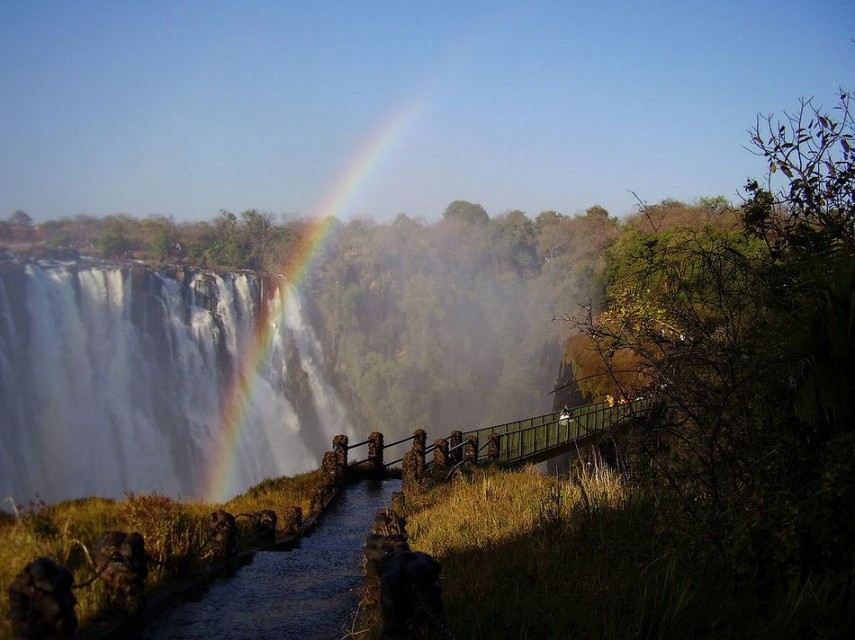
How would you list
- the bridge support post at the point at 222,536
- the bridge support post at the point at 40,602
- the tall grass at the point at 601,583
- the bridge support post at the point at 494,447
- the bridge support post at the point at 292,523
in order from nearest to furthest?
the bridge support post at the point at 40,602, the tall grass at the point at 601,583, the bridge support post at the point at 222,536, the bridge support post at the point at 292,523, the bridge support post at the point at 494,447

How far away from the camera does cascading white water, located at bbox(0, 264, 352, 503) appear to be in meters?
45.7

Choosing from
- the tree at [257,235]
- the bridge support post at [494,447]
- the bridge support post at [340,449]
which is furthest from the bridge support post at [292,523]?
the tree at [257,235]

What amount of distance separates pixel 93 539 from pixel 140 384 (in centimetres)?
4914

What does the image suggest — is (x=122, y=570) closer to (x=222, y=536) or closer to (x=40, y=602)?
(x=40, y=602)

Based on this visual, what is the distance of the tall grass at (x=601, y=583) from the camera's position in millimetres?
4586

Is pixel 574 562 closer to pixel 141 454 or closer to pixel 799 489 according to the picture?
pixel 799 489

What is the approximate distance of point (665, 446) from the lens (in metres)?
6.57

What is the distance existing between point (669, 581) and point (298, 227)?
90405 mm

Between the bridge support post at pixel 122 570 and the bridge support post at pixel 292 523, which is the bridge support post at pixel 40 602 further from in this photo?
the bridge support post at pixel 292 523

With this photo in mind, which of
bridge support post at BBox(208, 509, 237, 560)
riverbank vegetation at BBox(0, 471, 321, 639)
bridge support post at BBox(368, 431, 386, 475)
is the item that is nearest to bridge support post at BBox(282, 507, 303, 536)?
riverbank vegetation at BBox(0, 471, 321, 639)

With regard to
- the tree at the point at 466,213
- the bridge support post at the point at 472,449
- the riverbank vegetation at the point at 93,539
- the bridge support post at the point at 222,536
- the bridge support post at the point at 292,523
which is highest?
the tree at the point at 466,213

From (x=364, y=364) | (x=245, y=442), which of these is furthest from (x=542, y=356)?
(x=245, y=442)

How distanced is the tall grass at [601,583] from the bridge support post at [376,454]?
9.35m

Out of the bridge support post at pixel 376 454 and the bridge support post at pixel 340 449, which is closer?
the bridge support post at pixel 340 449
